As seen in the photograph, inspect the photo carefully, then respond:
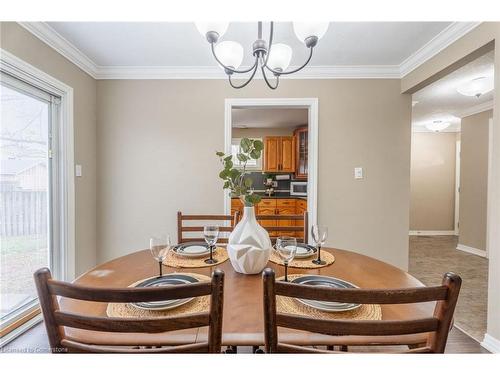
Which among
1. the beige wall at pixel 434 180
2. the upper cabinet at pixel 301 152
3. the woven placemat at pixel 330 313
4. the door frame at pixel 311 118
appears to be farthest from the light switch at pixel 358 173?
the beige wall at pixel 434 180

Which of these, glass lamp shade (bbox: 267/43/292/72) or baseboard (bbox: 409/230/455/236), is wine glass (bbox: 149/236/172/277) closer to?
glass lamp shade (bbox: 267/43/292/72)

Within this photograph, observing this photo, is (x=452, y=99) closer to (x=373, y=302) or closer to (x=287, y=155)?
(x=287, y=155)

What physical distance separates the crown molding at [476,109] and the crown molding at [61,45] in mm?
5348

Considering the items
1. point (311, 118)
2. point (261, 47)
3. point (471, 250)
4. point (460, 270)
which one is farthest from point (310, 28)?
point (471, 250)

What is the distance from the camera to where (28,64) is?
5.87ft

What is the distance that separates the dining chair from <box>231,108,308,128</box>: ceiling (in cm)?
362

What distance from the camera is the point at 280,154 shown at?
5.12 meters

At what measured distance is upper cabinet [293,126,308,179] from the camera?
4863 mm

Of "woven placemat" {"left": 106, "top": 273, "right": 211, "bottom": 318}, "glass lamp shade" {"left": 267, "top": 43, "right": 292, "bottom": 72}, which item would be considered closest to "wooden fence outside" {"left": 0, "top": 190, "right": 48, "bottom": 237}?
"woven placemat" {"left": 106, "top": 273, "right": 211, "bottom": 318}

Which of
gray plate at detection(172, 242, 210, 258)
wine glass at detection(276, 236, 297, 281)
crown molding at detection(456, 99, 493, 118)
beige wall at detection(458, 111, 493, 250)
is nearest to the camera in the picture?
wine glass at detection(276, 236, 297, 281)

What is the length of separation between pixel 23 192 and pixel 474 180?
584cm

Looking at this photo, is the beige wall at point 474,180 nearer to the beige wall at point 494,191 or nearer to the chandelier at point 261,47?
the beige wall at point 494,191
